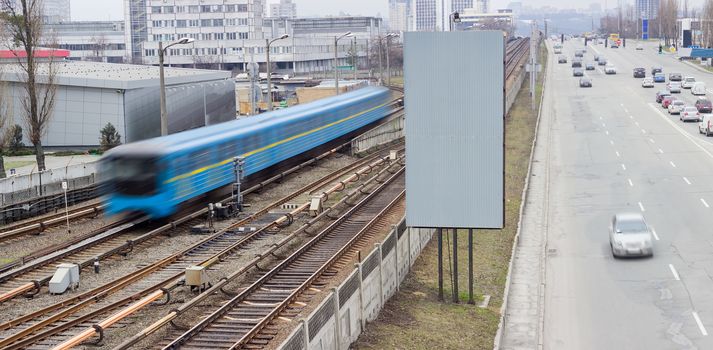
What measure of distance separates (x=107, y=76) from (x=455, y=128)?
35510 mm

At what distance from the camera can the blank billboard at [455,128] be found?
72.1 feet

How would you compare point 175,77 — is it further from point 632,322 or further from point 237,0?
point 237,0

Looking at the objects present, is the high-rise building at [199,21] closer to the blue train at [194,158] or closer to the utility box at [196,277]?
the blue train at [194,158]

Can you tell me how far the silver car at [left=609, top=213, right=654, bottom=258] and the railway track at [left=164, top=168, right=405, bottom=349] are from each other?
705 cm

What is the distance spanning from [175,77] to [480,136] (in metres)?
35.8

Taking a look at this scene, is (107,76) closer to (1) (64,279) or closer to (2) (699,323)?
(1) (64,279)

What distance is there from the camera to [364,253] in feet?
84.3

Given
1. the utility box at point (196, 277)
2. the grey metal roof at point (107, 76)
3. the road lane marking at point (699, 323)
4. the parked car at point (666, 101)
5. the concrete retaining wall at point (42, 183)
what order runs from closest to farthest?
the utility box at point (196, 277)
the road lane marking at point (699, 323)
the concrete retaining wall at point (42, 183)
the grey metal roof at point (107, 76)
the parked car at point (666, 101)

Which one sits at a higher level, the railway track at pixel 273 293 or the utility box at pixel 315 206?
the utility box at pixel 315 206

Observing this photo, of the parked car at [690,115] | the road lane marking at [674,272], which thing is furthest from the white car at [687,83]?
the road lane marking at [674,272]

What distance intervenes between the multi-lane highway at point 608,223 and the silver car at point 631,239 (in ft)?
1.04

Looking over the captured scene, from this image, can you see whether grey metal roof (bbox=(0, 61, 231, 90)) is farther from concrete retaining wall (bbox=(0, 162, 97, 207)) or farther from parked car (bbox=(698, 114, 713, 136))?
parked car (bbox=(698, 114, 713, 136))

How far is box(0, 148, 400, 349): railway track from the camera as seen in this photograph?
59.0 feet

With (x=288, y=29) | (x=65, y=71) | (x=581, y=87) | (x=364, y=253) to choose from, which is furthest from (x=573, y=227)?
(x=288, y=29)
